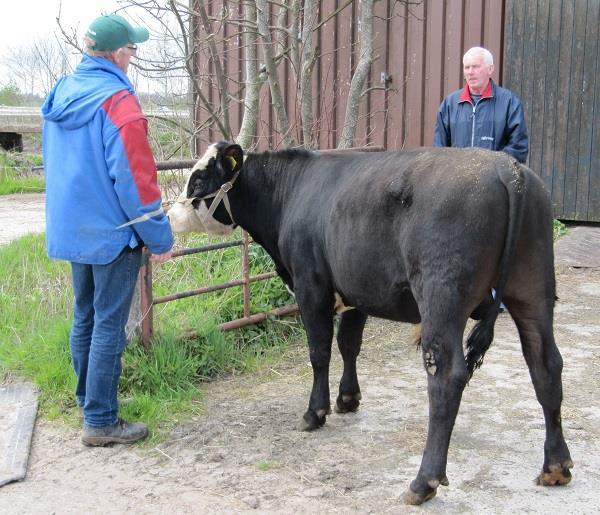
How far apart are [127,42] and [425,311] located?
198cm

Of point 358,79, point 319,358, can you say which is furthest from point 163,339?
point 358,79

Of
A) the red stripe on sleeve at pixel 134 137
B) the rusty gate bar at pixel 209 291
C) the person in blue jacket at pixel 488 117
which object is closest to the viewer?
the red stripe on sleeve at pixel 134 137

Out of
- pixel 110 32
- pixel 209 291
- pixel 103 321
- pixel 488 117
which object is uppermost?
pixel 110 32

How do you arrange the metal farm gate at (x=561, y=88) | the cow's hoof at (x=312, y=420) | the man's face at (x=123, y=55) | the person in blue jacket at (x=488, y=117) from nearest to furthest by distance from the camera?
the man's face at (x=123, y=55) → the cow's hoof at (x=312, y=420) → the person in blue jacket at (x=488, y=117) → the metal farm gate at (x=561, y=88)

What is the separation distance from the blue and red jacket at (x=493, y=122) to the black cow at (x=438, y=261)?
73.0 inches

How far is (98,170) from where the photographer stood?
13.0 feet

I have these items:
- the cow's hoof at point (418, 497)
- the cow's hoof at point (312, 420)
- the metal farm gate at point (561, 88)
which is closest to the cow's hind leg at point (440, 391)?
the cow's hoof at point (418, 497)

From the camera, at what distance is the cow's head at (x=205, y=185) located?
4746mm

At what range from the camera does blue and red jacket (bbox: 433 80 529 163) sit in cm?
592

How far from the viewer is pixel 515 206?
11.2ft

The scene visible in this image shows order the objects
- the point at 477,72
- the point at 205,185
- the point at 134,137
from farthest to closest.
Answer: the point at 477,72, the point at 205,185, the point at 134,137

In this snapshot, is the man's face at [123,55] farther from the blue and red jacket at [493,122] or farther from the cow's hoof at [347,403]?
the blue and red jacket at [493,122]

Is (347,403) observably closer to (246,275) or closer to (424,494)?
(424,494)

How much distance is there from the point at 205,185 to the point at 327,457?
174 centimetres
